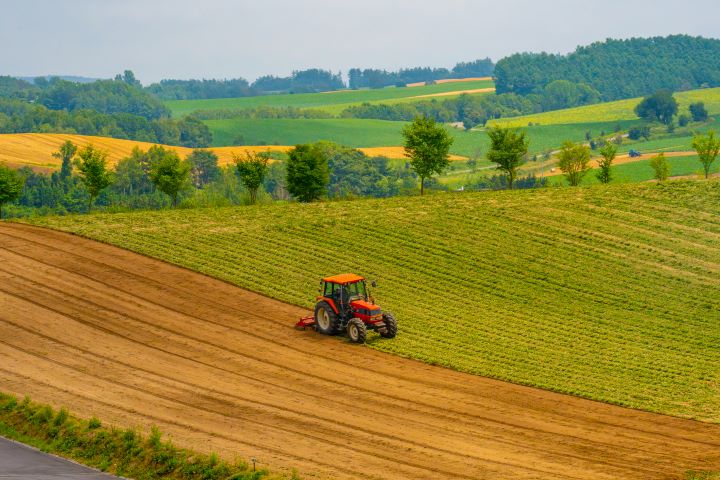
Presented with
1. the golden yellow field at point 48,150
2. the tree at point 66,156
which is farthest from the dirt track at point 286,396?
the golden yellow field at point 48,150

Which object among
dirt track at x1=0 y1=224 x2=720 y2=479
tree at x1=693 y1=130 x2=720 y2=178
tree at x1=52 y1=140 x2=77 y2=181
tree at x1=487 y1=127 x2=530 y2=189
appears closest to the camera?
dirt track at x1=0 y1=224 x2=720 y2=479

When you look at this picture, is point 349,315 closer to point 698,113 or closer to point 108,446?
point 108,446

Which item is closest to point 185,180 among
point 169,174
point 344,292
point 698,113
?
point 169,174

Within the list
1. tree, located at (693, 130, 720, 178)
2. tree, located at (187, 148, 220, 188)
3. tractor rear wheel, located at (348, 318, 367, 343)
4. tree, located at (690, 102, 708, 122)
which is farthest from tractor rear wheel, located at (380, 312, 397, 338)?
tree, located at (690, 102, 708, 122)

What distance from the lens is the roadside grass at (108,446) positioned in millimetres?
27500

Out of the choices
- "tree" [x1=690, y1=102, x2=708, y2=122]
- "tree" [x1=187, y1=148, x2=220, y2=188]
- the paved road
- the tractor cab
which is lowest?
"tree" [x1=187, y1=148, x2=220, y2=188]

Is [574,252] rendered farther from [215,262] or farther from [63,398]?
[63,398]

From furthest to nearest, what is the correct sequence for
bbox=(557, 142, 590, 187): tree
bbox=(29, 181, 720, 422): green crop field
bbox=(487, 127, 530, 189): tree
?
1. bbox=(557, 142, 590, 187): tree
2. bbox=(487, 127, 530, 189): tree
3. bbox=(29, 181, 720, 422): green crop field

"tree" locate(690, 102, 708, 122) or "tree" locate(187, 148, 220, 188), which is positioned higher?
"tree" locate(690, 102, 708, 122)

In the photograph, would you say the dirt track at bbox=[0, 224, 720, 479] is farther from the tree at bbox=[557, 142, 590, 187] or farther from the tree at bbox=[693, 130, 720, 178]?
the tree at bbox=[693, 130, 720, 178]

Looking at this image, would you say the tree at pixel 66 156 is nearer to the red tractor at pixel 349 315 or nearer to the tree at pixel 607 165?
the tree at pixel 607 165

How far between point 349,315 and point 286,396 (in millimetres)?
7845

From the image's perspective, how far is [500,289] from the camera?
50719mm

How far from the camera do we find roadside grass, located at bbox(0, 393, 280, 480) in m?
27.5
